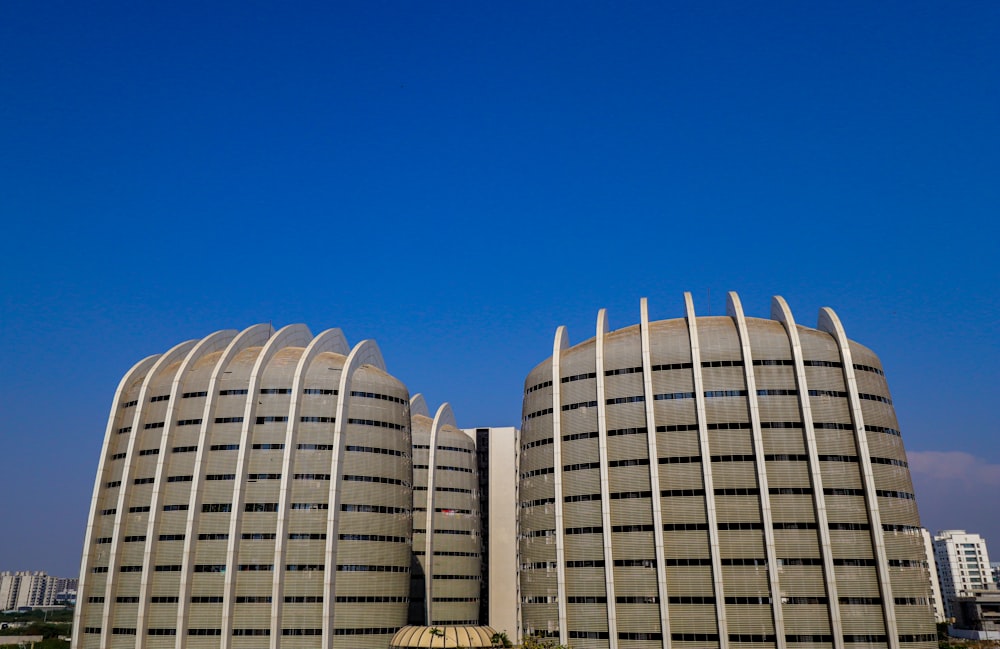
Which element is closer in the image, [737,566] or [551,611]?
[737,566]

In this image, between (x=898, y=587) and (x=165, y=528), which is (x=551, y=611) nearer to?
(x=898, y=587)

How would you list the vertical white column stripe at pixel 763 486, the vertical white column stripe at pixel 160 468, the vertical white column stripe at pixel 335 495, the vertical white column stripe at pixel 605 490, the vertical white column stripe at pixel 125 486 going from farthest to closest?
1. the vertical white column stripe at pixel 125 486
2. the vertical white column stripe at pixel 160 468
3. the vertical white column stripe at pixel 335 495
4. the vertical white column stripe at pixel 605 490
5. the vertical white column stripe at pixel 763 486

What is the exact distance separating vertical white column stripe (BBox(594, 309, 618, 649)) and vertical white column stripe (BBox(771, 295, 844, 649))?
20.7 m

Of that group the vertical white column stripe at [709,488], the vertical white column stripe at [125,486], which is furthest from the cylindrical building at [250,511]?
the vertical white column stripe at [709,488]

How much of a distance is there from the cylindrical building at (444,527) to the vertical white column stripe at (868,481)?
5868 centimetres

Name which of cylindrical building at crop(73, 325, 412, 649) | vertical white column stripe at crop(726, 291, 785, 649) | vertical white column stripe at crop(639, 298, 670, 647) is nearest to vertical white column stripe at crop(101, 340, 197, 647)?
cylindrical building at crop(73, 325, 412, 649)

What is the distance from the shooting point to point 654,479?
7856 cm

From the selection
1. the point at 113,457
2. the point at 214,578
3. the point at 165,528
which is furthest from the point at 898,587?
the point at 113,457

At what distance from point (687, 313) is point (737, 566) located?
28.3 m

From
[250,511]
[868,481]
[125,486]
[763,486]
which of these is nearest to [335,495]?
[250,511]

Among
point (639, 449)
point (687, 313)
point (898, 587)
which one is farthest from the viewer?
point (687, 313)

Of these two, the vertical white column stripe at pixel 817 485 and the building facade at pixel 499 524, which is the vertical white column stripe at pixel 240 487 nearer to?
the building facade at pixel 499 524

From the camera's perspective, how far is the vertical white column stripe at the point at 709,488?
7406 cm

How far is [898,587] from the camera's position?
73875 millimetres
